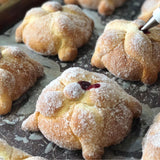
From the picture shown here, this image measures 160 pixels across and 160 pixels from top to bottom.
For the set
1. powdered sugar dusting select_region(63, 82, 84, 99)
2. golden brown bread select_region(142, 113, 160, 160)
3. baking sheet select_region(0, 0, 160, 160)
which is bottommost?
baking sheet select_region(0, 0, 160, 160)

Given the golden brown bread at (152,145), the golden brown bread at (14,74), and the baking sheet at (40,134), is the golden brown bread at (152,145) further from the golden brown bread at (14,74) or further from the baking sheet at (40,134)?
the golden brown bread at (14,74)

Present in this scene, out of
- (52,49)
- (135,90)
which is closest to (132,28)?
(135,90)

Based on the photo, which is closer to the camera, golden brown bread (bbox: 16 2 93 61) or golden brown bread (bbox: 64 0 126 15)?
golden brown bread (bbox: 16 2 93 61)

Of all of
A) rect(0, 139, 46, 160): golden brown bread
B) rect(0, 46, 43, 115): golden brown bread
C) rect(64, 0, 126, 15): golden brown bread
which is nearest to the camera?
rect(0, 139, 46, 160): golden brown bread

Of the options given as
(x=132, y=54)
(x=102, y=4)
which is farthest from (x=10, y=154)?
(x=102, y=4)

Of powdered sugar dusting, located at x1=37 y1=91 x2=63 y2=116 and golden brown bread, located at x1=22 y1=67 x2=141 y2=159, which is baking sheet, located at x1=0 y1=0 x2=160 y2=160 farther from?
powdered sugar dusting, located at x1=37 y1=91 x2=63 y2=116

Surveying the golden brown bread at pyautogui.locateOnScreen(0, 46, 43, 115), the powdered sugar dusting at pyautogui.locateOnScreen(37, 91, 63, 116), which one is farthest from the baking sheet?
the powdered sugar dusting at pyautogui.locateOnScreen(37, 91, 63, 116)
